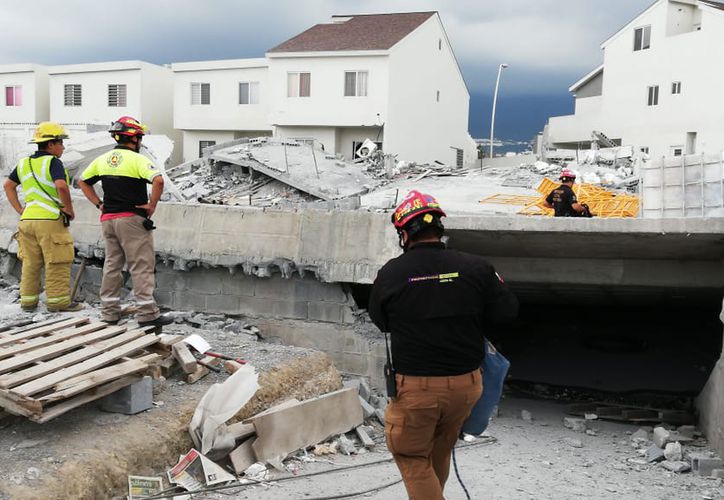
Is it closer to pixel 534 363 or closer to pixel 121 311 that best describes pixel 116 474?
pixel 121 311

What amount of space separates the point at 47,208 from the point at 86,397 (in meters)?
3.08

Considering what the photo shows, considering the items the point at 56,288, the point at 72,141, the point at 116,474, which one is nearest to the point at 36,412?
the point at 116,474

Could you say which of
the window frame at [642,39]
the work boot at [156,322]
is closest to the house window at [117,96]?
the window frame at [642,39]

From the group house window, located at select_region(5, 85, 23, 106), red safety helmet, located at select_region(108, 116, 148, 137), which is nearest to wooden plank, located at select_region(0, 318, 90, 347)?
red safety helmet, located at select_region(108, 116, 148, 137)

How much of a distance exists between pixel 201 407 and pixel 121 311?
85.2 inches

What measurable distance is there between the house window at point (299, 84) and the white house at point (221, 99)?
65.0 inches

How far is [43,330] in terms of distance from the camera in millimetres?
5609

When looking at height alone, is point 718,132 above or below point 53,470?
above

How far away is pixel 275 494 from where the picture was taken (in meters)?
4.61

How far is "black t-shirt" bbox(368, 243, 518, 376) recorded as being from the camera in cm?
340

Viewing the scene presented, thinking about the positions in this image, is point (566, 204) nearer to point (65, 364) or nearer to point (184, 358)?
point (184, 358)

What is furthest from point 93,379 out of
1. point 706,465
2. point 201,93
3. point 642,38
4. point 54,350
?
point 642,38

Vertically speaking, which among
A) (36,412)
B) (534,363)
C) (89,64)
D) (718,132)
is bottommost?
(534,363)

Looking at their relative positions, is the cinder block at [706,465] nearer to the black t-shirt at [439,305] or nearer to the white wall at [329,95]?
the black t-shirt at [439,305]
